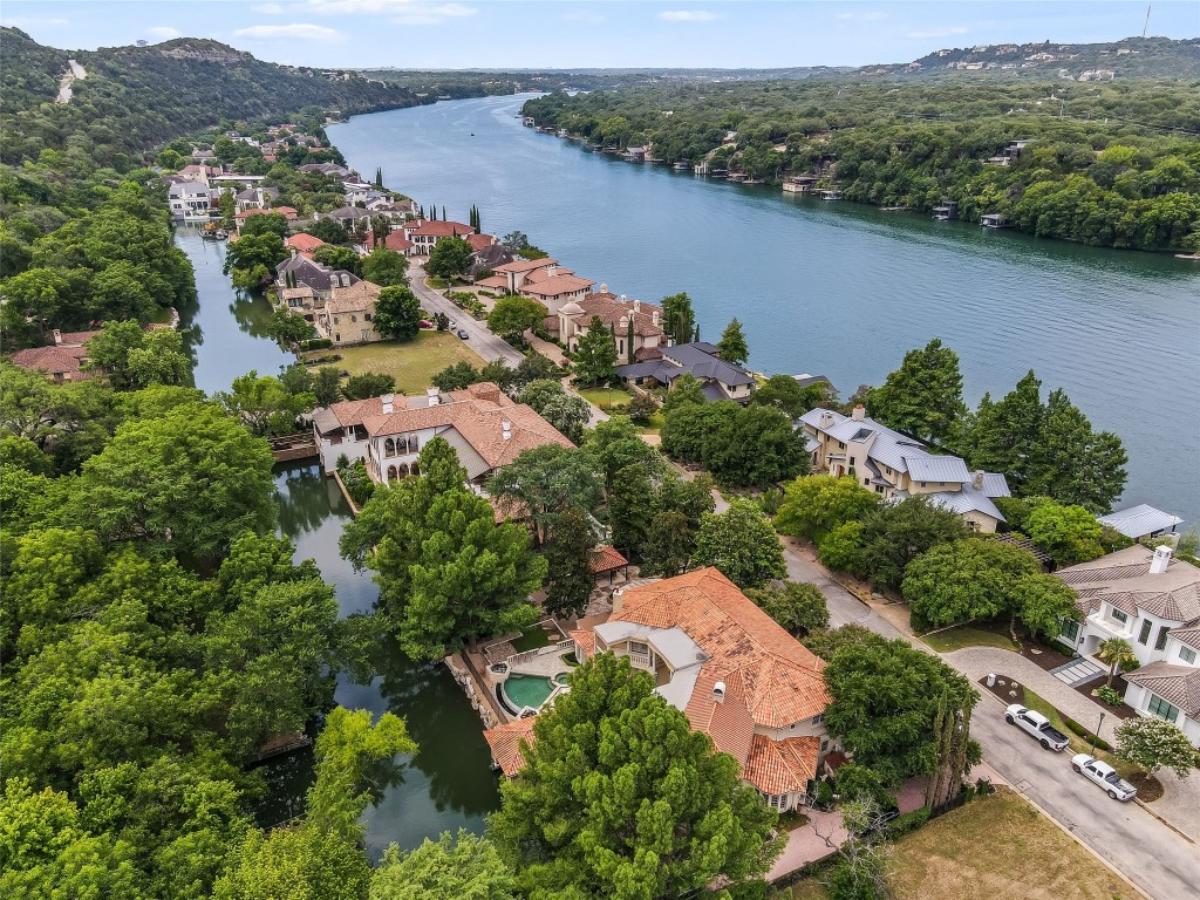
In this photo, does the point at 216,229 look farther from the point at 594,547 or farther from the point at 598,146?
the point at 598,146

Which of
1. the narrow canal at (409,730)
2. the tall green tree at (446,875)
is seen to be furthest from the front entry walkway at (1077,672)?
the tall green tree at (446,875)

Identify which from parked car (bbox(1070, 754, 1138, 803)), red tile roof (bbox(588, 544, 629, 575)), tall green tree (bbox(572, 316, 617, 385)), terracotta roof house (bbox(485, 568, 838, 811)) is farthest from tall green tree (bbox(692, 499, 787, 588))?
tall green tree (bbox(572, 316, 617, 385))

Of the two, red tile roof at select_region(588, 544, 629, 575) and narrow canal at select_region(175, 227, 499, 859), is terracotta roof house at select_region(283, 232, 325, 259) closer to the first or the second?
narrow canal at select_region(175, 227, 499, 859)

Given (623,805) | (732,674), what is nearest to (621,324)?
(732,674)

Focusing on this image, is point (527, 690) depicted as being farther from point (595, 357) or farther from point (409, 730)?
point (595, 357)

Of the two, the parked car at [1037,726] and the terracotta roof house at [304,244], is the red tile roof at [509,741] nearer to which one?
the parked car at [1037,726]

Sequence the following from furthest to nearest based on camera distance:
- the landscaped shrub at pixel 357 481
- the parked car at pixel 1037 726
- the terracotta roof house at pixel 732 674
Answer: the landscaped shrub at pixel 357 481 → the parked car at pixel 1037 726 → the terracotta roof house at pixel 732 674
